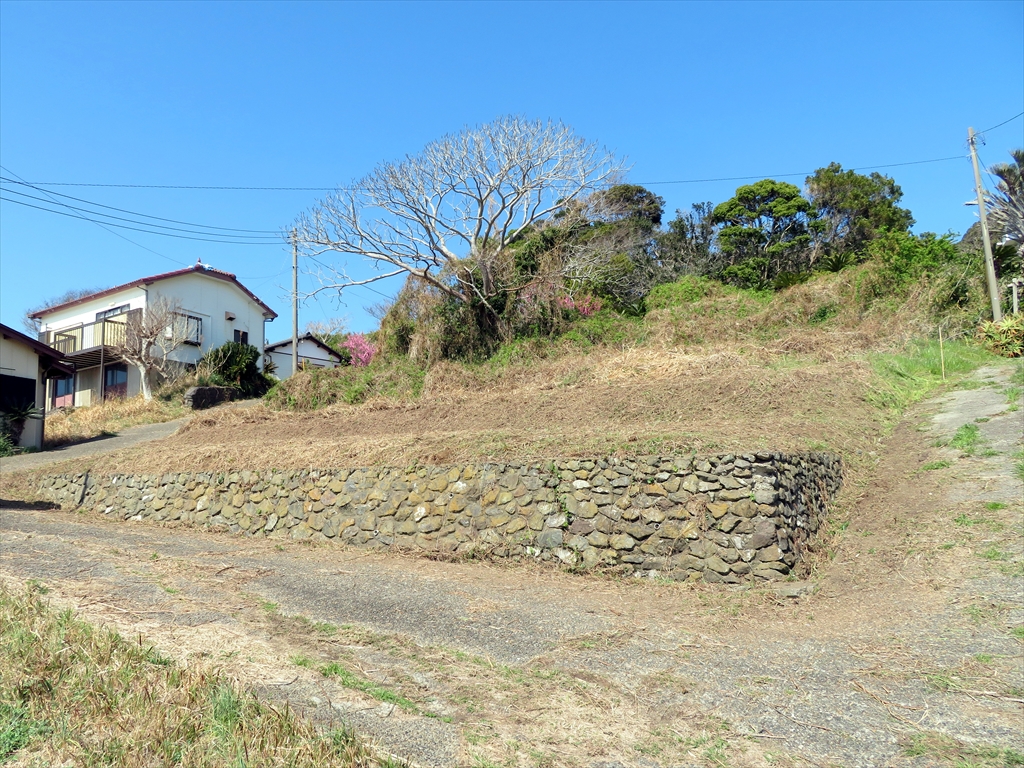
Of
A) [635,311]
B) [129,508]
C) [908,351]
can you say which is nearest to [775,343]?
[908,351]

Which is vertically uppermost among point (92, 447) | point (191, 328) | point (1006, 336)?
point (191, 328)

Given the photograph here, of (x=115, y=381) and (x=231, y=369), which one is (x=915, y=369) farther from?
(x=115, y=381)

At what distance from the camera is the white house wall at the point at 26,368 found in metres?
22.9

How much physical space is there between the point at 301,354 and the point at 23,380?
1759 cm

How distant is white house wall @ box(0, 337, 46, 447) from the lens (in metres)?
22.9

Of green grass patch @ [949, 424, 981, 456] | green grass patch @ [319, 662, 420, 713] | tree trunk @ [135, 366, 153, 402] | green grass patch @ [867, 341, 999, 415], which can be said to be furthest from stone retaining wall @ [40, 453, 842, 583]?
tree trunk @ [135, 366, 153, 402]

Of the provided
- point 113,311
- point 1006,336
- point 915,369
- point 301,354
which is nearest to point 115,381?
point 113,311

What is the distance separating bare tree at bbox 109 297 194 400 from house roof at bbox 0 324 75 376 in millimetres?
2690

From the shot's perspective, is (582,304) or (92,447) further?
(92,447)

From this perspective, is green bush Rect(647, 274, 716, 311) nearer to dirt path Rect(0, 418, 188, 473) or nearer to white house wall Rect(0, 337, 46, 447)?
dirt path Rect(0, 418, 188, 473)

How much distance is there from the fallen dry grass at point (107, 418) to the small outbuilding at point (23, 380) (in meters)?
0.78

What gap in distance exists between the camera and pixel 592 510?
8078mm

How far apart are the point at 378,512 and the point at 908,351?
11426 millimetres

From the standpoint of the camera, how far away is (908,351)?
14477 millimetres
